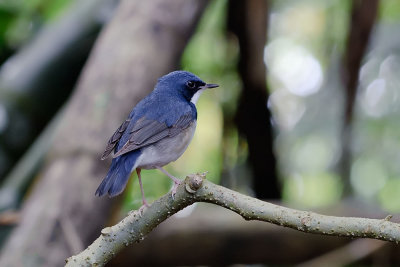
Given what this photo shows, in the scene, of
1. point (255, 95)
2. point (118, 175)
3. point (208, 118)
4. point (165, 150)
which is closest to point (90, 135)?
point (165, 150)

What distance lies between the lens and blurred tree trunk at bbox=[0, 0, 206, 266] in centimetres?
361

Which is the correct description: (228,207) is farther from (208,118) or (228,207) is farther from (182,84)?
(208,118)

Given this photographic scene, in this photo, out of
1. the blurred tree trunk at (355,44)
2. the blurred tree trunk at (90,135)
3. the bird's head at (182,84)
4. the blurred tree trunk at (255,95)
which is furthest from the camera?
the blurred tree trunk at (255,95)

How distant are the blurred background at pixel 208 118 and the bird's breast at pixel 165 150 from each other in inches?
45.0

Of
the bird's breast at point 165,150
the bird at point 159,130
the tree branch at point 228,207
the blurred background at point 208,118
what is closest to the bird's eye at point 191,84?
the bird at point 159,130

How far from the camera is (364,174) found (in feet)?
25.6

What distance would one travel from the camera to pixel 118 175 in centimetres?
158

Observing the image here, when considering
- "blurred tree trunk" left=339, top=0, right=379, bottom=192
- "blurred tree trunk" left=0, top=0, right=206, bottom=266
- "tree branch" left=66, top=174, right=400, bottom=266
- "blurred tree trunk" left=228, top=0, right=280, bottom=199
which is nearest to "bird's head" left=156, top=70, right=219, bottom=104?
"tree branch" left=66, top=174, right=400, bottom=266

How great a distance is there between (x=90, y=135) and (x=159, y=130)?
2.03 metres

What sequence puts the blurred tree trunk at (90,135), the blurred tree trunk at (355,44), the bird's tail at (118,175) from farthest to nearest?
the blurred tree trunk at (355,44)
the blurred tree trunk at (90,135)
the bird's tail at (118,175)

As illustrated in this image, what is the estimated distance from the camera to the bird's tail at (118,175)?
1.47 meters

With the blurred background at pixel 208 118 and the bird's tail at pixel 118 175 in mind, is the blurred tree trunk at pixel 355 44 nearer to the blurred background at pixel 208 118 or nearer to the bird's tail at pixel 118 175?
the blurred background at pixel 208 118

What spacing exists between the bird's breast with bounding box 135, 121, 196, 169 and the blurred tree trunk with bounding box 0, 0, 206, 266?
5.50ft

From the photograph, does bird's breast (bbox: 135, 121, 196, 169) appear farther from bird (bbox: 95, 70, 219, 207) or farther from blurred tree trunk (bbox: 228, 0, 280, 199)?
blurred tree trunk (bbox: 228, 0, 280, 199)
